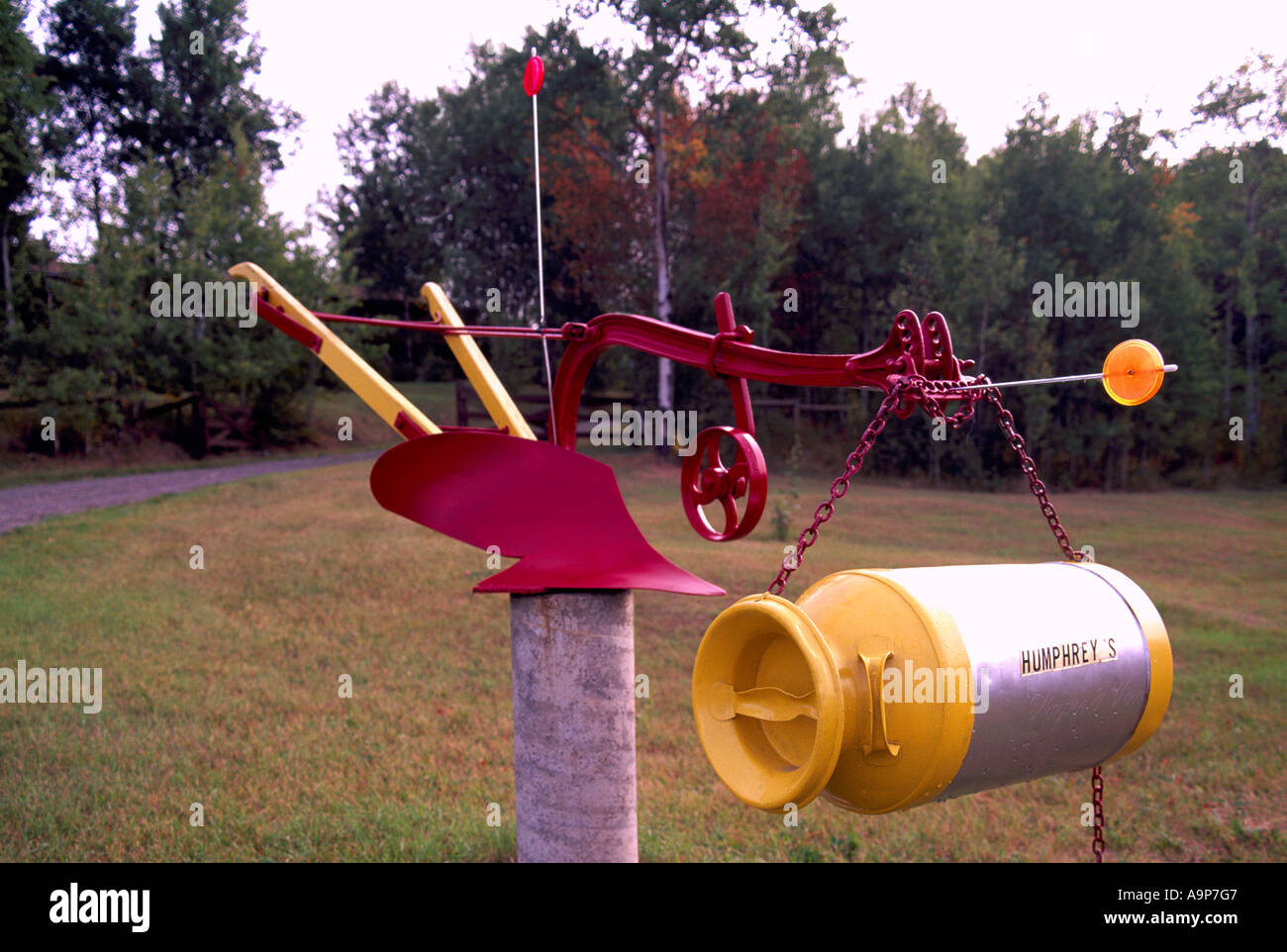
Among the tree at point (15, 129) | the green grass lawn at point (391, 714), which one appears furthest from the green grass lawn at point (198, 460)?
the green grass lawn at point (391, 714)

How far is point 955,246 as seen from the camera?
24969mm

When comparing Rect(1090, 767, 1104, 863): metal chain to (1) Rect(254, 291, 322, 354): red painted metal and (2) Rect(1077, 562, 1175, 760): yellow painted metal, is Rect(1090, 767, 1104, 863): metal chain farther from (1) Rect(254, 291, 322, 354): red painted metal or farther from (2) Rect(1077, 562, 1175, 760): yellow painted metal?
(1) Rect(254, 291, 322, 354): red painted metal

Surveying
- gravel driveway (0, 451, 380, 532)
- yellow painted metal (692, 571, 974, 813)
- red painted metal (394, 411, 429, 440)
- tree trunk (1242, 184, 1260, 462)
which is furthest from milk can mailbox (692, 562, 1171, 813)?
tree trunk (1242, 184, 1260, 462)

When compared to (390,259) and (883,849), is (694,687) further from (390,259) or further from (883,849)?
(390,259)

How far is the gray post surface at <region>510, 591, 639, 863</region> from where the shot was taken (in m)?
2.71

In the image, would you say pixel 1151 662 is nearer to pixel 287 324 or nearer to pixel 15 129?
pixel 287 324

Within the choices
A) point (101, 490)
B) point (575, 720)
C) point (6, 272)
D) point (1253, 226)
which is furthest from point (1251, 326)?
point (6, 272)

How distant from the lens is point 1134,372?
7.20 ft

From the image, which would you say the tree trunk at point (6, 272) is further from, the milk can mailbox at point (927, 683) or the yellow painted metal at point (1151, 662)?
the yellow painted metal at point (1151, 662)

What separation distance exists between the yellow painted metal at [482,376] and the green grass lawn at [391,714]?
2.25m

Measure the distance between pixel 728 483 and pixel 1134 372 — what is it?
104 centimetres

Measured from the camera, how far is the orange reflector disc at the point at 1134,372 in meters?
2.15

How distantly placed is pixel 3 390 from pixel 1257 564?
2416cm

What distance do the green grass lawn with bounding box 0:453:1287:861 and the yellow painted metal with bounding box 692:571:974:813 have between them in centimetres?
257
